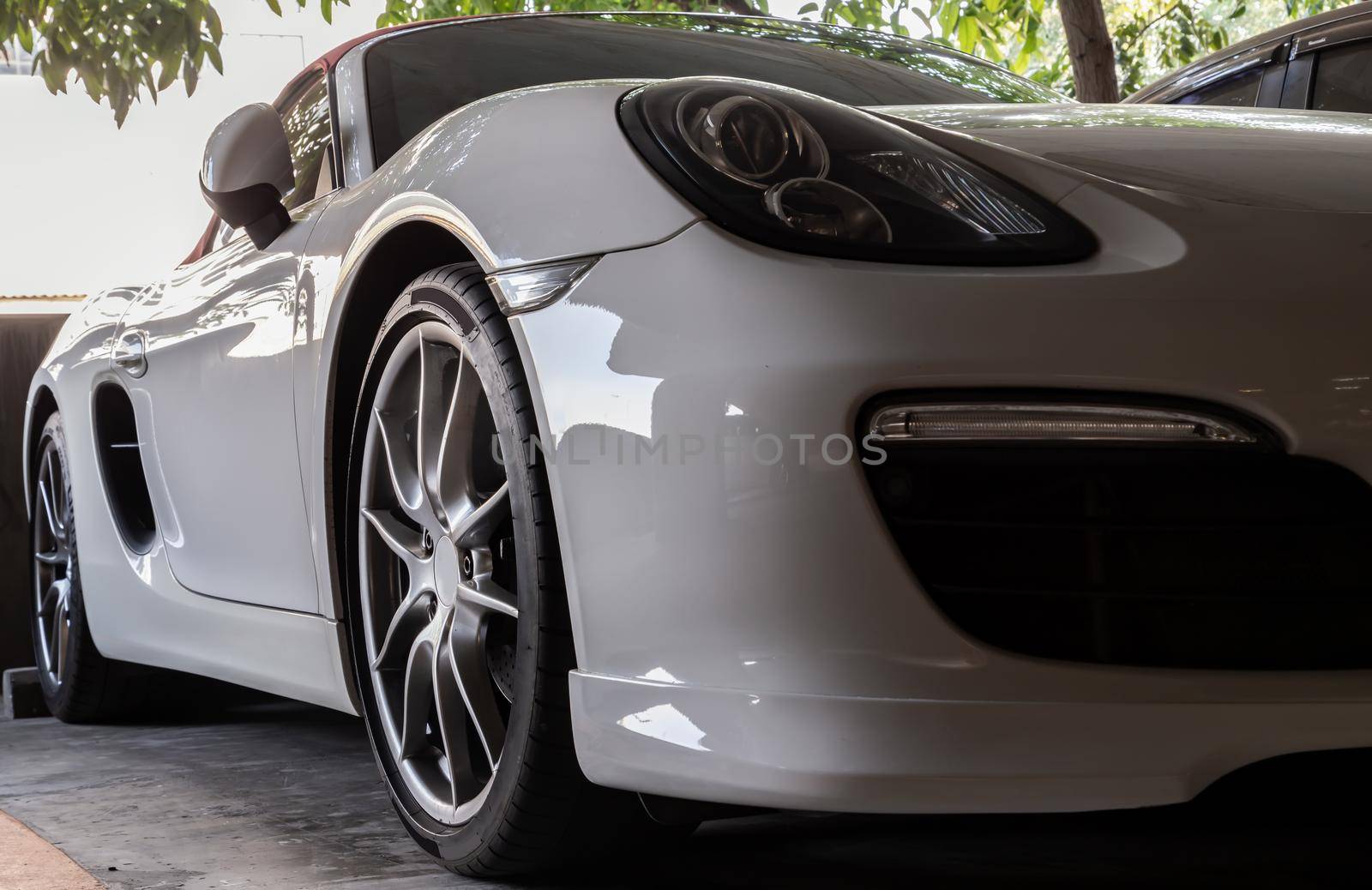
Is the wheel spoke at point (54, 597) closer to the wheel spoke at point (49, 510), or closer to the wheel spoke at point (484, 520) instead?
the wheel spoke at point (49, 510)

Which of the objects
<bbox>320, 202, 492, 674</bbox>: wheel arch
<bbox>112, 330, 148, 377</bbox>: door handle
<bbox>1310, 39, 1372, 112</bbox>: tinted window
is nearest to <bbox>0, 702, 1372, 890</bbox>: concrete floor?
<bbox>320, 202, 492, 674</bbox>: wheel arch

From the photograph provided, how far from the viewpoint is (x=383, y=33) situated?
284 cm

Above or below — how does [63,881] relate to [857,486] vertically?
below

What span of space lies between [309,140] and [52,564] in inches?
60.4

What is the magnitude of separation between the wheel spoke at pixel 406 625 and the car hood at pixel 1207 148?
0.86 meters

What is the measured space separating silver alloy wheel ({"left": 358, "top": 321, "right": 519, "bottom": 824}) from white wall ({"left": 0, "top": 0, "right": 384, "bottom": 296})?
1335 cm

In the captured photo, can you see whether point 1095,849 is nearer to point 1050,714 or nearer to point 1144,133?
point 1050,714

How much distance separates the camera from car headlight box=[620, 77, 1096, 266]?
1525 millimetres

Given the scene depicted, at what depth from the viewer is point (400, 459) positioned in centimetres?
210

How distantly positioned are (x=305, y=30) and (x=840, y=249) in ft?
52.9

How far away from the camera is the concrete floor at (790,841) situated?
1.91 m

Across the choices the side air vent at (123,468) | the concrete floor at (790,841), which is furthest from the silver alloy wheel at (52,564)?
the concrete floor at (790,841)

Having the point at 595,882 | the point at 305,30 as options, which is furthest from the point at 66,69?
the point at 305,30

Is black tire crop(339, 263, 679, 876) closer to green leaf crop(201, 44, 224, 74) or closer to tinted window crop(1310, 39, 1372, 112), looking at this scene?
tinted window crop(1310, 39, 1372, 112)
